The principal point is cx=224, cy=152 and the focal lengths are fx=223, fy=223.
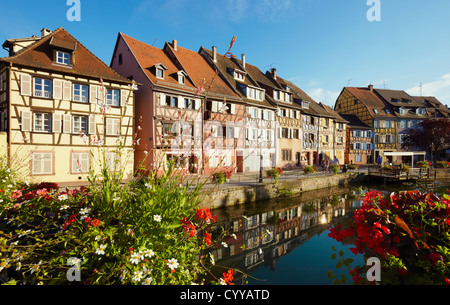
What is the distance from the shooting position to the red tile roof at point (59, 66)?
12859 mm

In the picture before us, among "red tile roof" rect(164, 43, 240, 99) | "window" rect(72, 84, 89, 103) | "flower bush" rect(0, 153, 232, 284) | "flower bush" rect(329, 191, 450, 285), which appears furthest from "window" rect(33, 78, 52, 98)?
"flower bush" rect(329, 191, 450, 285)

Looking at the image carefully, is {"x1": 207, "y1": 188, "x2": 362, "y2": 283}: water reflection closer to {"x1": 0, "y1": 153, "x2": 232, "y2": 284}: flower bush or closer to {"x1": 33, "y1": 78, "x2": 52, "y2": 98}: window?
{"x1": 0, "y1": 153, "x2": 232, "y2": 284}: flower bush

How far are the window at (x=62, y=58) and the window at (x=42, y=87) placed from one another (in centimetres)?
144

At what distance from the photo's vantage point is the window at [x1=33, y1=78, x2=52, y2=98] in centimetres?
1317

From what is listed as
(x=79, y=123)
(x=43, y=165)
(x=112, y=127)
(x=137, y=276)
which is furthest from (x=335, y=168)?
(x=43, y=165)

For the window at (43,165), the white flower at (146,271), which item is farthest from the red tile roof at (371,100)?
the white flower at (146,271)

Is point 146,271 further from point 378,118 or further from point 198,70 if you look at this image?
point 378,118

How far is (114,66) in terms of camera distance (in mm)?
20094

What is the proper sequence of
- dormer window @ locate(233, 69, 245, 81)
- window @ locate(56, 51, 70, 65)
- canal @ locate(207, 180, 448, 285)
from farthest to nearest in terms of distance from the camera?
1. dormer window @ locate(233, 69, 245, 81)
2. window @ locate(56, 51, 70, 65)
3. canal @ locate(207, 180, 448, 285)

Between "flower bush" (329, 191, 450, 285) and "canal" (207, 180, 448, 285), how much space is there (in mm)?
573

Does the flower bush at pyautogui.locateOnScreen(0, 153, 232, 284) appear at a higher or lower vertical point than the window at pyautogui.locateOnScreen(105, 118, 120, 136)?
lower

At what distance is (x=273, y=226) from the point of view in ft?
35.6

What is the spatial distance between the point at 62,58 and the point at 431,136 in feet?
148
